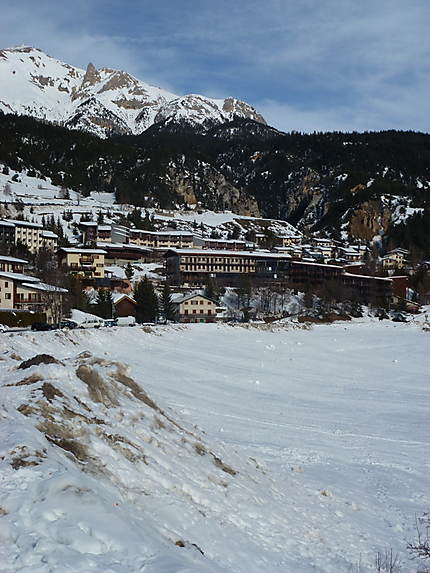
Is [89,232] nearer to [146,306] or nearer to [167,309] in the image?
[167,309]

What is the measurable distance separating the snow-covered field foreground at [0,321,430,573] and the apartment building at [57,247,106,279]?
229 ft

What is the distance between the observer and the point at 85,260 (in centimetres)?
9725

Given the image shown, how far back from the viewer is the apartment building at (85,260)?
3774 inches

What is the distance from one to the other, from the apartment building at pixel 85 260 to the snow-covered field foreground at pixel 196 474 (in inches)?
2751

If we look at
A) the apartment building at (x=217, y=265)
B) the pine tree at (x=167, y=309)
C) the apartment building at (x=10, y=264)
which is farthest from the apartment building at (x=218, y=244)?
the apartment building at (x=10, y=264)

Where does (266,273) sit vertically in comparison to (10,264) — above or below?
below

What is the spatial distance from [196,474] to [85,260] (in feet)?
295

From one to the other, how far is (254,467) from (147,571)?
8.35 metres

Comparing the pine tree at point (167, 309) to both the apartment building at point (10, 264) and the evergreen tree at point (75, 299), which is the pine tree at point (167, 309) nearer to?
the evergreen tree at point (75, 299)

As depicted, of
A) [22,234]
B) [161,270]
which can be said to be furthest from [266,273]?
[22,234]

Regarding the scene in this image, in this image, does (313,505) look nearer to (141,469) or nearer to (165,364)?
(141,469)

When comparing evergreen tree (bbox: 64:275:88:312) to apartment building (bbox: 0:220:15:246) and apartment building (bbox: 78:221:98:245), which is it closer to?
apartment building (bbox: 0:220:15:246)

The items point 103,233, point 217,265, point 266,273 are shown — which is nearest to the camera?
point 217,265

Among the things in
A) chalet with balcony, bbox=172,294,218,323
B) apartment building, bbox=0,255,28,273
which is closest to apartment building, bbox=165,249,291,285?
chalet with balcony, bbox=172,294,218,323
